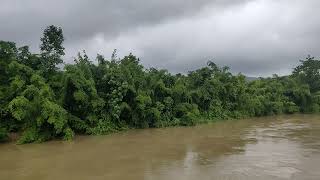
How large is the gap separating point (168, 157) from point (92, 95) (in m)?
7.57

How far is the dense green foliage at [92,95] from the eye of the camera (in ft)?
57.4

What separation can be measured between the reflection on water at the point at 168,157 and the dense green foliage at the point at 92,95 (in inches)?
51.8

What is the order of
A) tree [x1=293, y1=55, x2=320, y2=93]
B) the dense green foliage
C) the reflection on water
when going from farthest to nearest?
tree [x1=293, y1=55, x2=320, y2=93] < the dense green foliage < the reflection on water

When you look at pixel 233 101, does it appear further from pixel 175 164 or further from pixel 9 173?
pixel 9 173

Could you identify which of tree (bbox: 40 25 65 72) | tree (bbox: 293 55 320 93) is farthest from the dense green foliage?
tree (bbox: 293 55 320 93)

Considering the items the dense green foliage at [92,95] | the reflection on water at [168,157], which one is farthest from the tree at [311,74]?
the reflection on water at [168,157]

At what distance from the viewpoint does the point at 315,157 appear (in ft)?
42.8

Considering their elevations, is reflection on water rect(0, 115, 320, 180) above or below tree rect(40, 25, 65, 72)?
below

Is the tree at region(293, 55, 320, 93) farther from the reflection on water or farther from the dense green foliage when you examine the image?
the reflection on water

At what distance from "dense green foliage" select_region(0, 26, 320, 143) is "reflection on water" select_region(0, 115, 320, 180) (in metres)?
1.32

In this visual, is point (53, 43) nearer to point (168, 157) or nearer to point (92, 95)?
point (92, 95)

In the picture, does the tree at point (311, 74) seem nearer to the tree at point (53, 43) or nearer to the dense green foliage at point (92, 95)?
the dense green foliage at point (92, 95)

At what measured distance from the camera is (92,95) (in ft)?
65.4

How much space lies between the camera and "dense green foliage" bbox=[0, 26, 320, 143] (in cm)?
1750
